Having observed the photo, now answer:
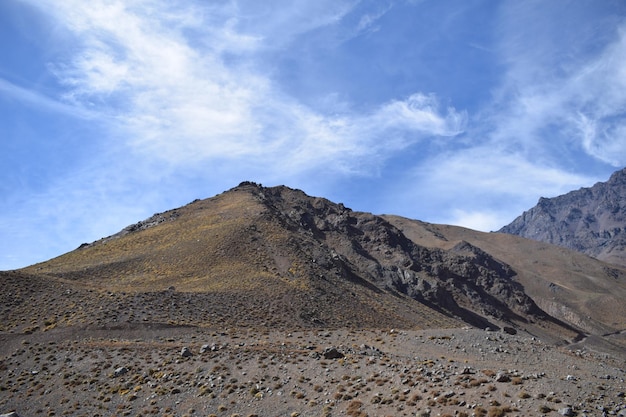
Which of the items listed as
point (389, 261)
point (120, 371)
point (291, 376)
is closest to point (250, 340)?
point (120, 371)

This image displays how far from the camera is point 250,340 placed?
3694 cm

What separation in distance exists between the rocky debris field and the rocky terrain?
108mm

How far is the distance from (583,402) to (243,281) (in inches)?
1627

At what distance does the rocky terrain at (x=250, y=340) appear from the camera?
831 inches

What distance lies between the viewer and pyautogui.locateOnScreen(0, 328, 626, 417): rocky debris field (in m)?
18.6

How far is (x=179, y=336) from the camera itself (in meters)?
37.4

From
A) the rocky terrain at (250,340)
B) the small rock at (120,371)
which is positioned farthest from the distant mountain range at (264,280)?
Result: the small rock at (120,371)

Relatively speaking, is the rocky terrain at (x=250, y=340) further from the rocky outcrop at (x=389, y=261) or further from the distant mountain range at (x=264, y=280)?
the rocky outcrop at (x=389, y=261)

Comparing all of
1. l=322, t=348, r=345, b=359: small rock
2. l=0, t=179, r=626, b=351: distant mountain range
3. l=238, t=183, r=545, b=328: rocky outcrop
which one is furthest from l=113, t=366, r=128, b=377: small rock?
l=238, t=183, r=545, b=328: rocky outcrop

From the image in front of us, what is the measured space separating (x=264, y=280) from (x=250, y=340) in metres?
17.8

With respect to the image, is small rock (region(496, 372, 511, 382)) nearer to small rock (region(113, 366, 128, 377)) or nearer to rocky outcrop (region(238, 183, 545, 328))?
small rock (region(113, 366, 128, 377))

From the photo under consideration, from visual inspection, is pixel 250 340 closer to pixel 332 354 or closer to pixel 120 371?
pixel 120 371

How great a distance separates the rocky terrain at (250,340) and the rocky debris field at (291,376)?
0.11 metres

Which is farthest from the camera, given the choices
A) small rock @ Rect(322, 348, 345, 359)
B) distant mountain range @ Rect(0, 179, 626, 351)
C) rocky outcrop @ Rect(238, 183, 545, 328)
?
rocky outcrop @ Rect(238, 183, 545, 328)
